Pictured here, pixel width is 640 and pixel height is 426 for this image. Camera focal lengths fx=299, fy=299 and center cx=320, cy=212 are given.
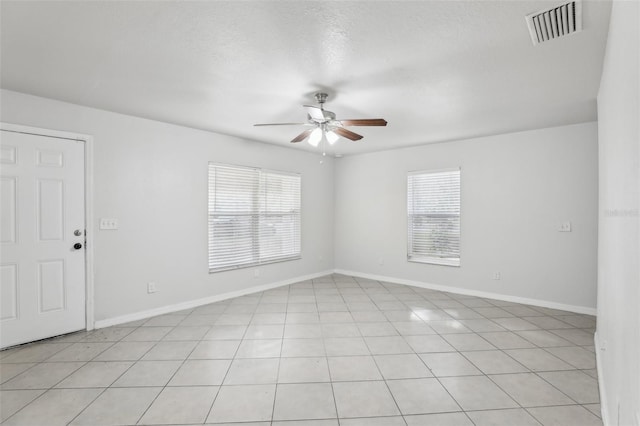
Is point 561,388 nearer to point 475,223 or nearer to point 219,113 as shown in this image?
point 475,223

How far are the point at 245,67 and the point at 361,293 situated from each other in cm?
379

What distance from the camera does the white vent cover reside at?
175cm

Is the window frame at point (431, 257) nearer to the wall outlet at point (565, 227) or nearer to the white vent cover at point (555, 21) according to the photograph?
the wall outlet at point (565, 227)

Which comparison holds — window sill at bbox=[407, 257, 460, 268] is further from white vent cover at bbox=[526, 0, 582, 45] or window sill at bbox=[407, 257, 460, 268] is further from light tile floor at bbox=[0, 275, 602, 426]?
white vent cover at bbox=[526, 0, 582, 45]

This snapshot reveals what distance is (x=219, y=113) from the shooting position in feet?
11.8

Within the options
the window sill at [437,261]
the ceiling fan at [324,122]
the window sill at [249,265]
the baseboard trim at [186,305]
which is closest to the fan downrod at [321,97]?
the ceiling fan at [324,122]

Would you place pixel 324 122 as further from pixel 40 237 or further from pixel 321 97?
pixel 40 237

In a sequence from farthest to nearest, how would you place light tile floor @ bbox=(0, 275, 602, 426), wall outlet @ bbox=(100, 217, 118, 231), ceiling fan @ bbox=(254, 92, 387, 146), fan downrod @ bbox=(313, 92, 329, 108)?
1. wall outlet @ bbox=(100, 217, 118, 231)
2. fan downrod @ bbox=(313, 92, 329, 108)
3. ceiling fan @ bbox=(254, 92, 387, 146)
4. light tile floor @ bbox=(0, 275, 602, 426)

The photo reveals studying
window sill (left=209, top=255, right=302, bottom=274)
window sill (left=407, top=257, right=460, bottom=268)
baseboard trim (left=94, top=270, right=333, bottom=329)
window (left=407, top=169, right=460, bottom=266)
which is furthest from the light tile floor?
window (left=407, top=169, right=460, bottom=266)

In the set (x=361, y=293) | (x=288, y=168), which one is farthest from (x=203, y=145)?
(x=361, y=293)

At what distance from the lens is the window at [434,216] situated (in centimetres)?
505

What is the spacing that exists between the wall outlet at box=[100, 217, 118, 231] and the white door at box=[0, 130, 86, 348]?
18 centimetres

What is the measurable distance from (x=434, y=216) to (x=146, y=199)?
14.7 ft

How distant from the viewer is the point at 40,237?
314 cm
